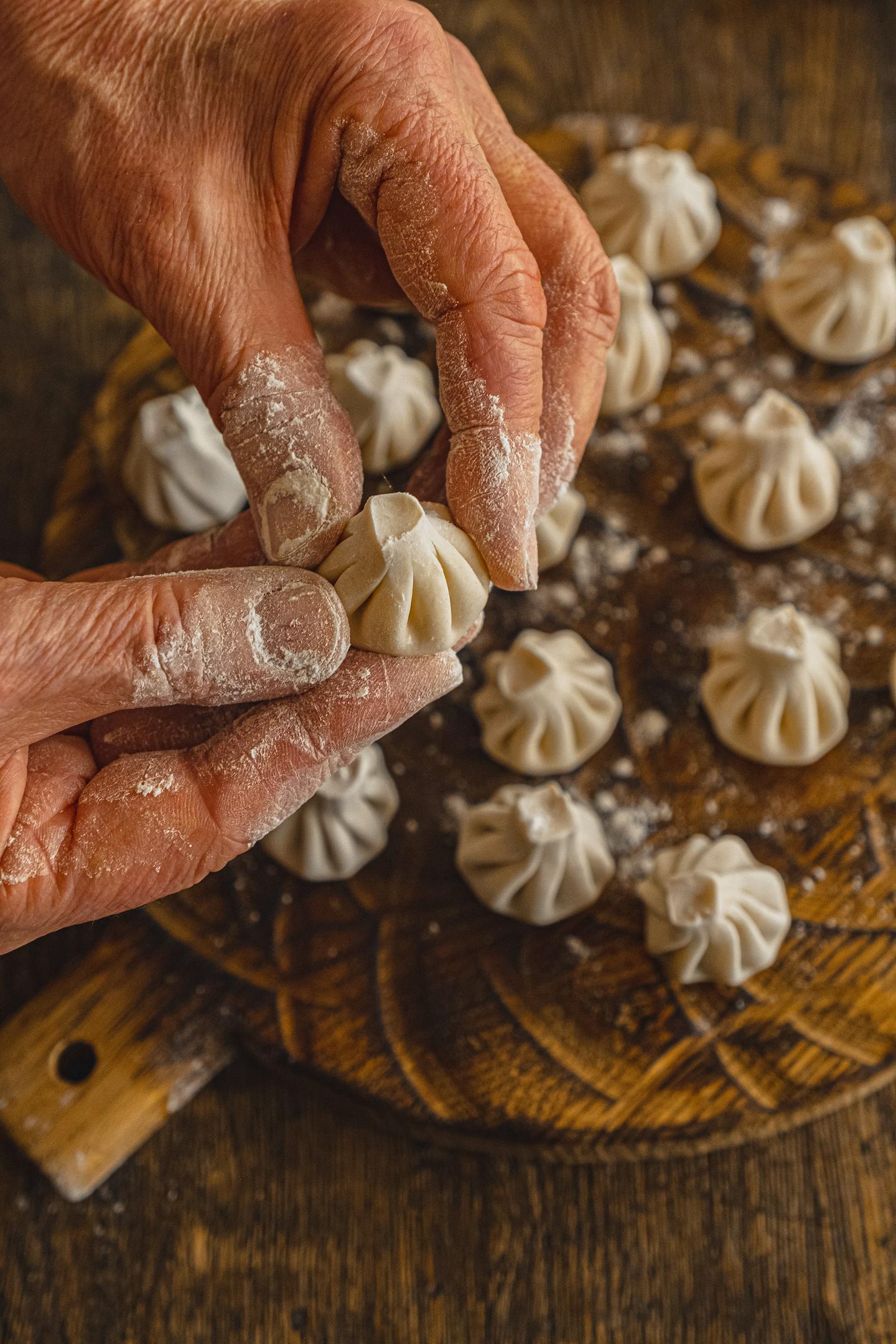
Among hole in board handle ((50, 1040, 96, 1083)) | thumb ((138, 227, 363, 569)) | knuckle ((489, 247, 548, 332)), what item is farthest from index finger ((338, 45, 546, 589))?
hole in board handle ((50, 1040, 96, 1083))

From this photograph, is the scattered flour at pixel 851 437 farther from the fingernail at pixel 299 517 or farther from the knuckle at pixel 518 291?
the fingernail at pixel 299 517

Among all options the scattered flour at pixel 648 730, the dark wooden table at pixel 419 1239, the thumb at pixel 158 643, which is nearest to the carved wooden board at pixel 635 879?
→ the scattered flour at pixel 648 730

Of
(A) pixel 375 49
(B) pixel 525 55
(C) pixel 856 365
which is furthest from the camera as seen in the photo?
(B) pixel 525 55

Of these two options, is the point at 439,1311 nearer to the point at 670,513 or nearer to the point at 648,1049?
the point at 648,1049

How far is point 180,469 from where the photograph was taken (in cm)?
185

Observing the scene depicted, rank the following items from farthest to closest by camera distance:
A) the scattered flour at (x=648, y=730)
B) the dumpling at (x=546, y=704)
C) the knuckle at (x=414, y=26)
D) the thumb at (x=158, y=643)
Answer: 1. the scattered flour at (x=648, y=730)
2. the dumpling at (x=546, y=704)
3. the knuckle at (x=414, y=26)
4. the thumb at (x=158, y=643)

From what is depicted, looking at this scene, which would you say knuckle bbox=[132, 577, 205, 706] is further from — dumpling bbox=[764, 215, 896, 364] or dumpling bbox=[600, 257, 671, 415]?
dumpling bbox=[764, 215, 896, 364]

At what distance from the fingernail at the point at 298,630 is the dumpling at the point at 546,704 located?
0.54 meters

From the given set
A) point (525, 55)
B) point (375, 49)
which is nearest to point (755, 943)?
point (375, 49)


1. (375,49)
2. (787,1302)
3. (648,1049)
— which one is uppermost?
(375,49)

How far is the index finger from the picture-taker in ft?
3.90

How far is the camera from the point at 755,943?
157 centimetres

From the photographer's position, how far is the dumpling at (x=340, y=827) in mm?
1624

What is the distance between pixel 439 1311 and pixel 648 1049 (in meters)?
0.47
